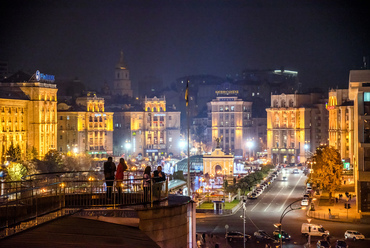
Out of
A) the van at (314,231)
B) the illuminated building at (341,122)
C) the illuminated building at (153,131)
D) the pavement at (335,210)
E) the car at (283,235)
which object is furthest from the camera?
the illuminated building at (153,131)

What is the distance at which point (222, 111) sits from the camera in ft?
591

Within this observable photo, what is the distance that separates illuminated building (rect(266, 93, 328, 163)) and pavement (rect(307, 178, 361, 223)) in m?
76.5

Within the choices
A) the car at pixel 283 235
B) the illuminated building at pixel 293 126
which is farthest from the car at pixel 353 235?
the illuminated building at pixel 293 126

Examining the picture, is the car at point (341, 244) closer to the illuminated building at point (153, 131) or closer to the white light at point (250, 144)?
the white light at point (250, 144)

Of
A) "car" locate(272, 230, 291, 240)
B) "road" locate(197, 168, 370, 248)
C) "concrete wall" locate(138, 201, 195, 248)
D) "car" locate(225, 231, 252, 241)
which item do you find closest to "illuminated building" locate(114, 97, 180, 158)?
"road" locate(197, 168, 370, 248)

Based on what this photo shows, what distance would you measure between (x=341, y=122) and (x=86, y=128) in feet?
179

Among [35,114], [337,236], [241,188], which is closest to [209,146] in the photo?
[35,114]

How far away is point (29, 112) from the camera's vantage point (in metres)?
118

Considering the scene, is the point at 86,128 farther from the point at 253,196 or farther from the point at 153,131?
the point at 253,196

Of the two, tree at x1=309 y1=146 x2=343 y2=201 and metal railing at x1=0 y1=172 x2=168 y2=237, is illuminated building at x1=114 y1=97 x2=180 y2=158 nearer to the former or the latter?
tree at x1=309 y1=146 x2=343 y2=201

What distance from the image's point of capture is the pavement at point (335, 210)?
193ft

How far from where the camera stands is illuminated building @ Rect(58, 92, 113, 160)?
14425 centimetres

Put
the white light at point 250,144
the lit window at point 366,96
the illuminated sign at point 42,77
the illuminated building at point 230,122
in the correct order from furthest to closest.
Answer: the illuminated building at point 230,122 < the white light at point 250,144 < the illuminated sign at point 42,77 < the lit window at point 366,96

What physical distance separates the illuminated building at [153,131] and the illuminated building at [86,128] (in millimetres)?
17567
